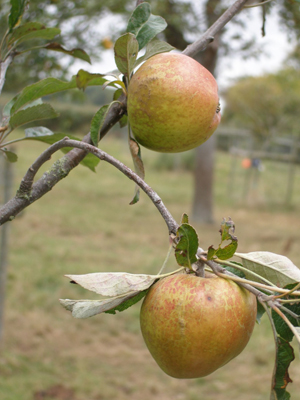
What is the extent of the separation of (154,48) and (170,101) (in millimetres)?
94

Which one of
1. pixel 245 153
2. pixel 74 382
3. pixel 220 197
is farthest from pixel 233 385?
pixel 245 153

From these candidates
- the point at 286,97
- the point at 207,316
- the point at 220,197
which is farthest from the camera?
the point at 286,97

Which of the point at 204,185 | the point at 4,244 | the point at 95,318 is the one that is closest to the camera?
the point at 4,244

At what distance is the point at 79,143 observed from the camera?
478 millimetres

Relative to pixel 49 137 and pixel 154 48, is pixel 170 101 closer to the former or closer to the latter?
pixel 154 48

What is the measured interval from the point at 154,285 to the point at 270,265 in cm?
15

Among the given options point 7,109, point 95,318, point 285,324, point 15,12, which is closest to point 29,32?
point 15,12

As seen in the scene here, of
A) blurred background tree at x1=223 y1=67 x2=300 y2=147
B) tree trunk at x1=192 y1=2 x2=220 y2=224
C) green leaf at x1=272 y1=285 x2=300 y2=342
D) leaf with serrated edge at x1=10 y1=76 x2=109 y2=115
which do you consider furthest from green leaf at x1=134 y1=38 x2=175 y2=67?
blurred background tree at x1=223 y1=67 x2=300 y2=147

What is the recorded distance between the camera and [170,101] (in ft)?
1.76

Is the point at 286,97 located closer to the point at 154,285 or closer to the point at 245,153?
the point at 245,153

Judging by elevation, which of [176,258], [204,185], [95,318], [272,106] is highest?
[176,258]

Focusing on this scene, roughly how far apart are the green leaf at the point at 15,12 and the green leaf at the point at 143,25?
0.68 feet

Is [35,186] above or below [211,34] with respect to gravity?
below

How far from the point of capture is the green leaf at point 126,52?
0.54m
